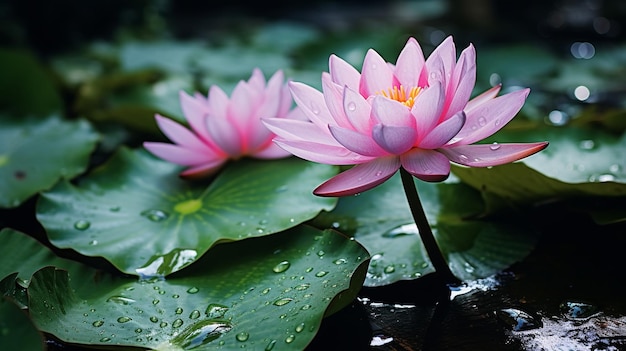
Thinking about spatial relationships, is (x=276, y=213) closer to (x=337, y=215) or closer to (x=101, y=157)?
(x=337, y=215)

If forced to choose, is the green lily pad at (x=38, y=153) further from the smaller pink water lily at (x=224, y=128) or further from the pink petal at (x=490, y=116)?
the pink petal at (x=490, y=116)

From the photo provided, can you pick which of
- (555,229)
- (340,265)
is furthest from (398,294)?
(555,229)

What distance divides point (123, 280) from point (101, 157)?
712mm

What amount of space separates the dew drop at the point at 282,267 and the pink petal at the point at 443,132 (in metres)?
0.26

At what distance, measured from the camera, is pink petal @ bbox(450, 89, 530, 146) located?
2.49ft

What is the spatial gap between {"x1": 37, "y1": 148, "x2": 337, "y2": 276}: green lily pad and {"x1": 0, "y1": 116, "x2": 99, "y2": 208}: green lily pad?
14 centimetres

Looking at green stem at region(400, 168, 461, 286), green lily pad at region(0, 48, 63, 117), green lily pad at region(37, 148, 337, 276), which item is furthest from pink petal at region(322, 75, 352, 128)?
green lily pad at region(0, 48, 63, 117)

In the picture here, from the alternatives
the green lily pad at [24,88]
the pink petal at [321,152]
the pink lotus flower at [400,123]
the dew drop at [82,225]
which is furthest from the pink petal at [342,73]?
the green lily pad at [24,88]

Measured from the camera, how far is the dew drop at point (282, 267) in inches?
33.2

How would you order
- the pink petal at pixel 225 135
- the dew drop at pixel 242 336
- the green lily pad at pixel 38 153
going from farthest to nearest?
1. the green lily pad at pixel 38 153
2. the pink petal at pixel 225 135
3. the dew drop at pixel 242 336

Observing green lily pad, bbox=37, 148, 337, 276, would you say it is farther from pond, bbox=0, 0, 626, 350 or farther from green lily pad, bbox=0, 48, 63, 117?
green lily pad, bbox=0, 48, 63, 117

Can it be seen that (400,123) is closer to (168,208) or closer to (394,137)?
(394,137)

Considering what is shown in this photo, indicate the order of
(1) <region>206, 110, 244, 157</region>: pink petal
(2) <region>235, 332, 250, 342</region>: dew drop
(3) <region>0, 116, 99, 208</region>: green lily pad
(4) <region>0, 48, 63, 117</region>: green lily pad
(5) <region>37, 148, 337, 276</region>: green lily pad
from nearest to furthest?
(2) <region>235, 332, 250, 342</region>: dew drop, (5) <region>37, 148, 337, 276</region>: green lily pad, (1) <region>206, 110, 244, 157</region>: pink petal, (3) <region>0, 116, 99, 208</region>: green lily pad, (4) <region>0, 48, 63, 117</region>: green lily pad

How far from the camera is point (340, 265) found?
2.64ft
